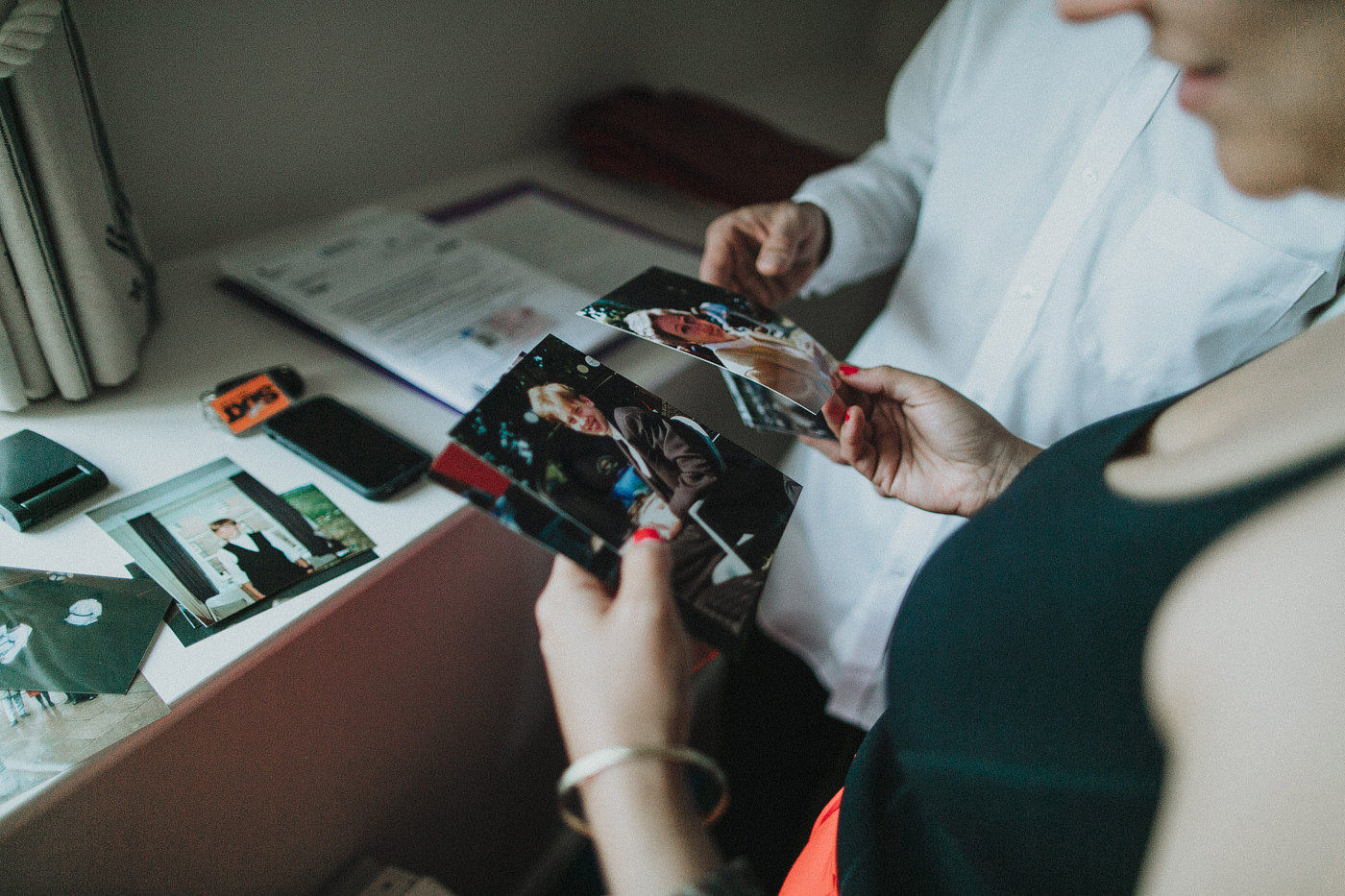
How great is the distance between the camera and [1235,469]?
0.96ft

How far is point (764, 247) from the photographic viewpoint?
72 centimetres

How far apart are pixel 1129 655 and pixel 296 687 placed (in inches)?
22.4

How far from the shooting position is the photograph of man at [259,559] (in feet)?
1.76

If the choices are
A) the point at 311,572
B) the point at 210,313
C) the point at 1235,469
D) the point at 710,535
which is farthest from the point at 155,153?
the point at 1235,469

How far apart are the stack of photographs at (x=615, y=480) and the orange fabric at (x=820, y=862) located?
0.17 m

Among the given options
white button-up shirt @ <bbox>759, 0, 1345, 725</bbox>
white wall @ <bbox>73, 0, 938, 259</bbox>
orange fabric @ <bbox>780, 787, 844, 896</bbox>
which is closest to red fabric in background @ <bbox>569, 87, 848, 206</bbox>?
white wall @ <bbox>73, 0, 938, 259</bbox>

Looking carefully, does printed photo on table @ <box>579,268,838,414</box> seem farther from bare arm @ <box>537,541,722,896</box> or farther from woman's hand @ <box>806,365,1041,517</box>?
bare arm @ <box>537,541,722,896</box>

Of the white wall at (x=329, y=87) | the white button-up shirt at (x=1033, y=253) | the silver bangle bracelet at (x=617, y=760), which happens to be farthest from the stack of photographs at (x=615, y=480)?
the white wall at (x=329, y=87)

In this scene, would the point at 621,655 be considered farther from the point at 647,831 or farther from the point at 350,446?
the point at 350,446

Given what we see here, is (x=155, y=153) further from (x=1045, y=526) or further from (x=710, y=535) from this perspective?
(x=1045, y=526)

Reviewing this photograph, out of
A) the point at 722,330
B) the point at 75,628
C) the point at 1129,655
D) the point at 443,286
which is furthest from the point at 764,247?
the point at 75,628

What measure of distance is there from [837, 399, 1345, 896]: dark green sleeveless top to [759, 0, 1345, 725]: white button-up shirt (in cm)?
31

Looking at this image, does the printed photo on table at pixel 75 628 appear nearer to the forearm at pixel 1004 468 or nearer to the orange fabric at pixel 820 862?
the orange fabric at pixel 820 862

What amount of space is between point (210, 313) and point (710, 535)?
26.9 inches
